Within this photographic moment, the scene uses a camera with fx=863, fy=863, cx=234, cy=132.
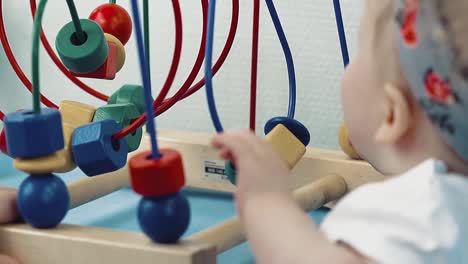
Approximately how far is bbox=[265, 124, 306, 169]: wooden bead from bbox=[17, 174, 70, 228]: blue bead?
24cm

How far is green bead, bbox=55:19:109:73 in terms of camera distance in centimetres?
96

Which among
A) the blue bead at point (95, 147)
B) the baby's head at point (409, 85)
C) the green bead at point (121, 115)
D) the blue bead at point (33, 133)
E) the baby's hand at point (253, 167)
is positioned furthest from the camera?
the green bead at point (121, 115)

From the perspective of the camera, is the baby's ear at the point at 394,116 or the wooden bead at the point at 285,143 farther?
the wooden bead at the point at 285,143

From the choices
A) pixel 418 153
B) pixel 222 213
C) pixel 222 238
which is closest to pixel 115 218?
pixel 222 213

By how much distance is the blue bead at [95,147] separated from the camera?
2.99 ft

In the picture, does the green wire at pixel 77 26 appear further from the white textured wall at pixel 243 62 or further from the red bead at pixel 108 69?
the white textured wall at pixel 243 62

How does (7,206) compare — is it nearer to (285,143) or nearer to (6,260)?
(6,260)

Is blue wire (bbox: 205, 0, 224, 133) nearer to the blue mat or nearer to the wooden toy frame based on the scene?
the wooden toy frame

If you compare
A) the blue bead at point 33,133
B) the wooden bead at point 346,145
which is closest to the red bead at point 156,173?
the blue bead at point 33,133

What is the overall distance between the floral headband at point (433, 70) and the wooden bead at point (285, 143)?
35 centimetres

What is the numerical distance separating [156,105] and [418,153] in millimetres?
428

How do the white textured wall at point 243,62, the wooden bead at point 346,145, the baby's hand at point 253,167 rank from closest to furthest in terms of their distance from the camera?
the baby's hand at point 253,167
the wooden bead at point 346,145
the white textured wall at point 243,62

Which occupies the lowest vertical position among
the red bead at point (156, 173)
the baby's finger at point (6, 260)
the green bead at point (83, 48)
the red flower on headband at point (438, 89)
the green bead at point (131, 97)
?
the baby's finger at point (6, 260)

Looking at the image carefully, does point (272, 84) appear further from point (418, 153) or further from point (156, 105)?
point (418, 153)
